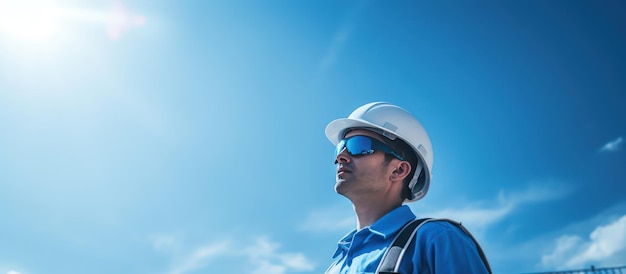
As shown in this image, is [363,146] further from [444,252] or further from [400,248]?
[444,252]

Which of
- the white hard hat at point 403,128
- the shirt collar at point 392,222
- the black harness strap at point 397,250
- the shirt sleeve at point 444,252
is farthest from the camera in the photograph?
the white hard hat at point 403,128

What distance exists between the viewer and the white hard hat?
20.0ft

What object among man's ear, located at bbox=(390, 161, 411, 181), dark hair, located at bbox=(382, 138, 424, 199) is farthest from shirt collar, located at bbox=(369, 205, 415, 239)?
dark hair, located at bbox=(382, 138, 424, 199)

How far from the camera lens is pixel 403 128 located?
6.16 meters

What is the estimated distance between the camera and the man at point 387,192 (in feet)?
13.1

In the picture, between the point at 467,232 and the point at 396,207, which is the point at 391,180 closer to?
the point at 396,207

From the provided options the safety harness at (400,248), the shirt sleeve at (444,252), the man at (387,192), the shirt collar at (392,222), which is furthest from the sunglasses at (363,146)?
the shirt sleeve at (444,252)

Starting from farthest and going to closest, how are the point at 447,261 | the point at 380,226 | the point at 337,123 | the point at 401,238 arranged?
the point at 337,123, the point at 380,226, the point at 401,238, the point at 447,261

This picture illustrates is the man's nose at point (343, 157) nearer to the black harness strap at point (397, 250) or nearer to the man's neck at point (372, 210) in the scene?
the man's neck at point (372, 210)

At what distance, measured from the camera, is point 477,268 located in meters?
3.86

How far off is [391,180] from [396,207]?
325mm

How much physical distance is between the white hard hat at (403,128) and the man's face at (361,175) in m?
0.49

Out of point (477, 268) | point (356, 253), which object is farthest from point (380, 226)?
point (477, 268)

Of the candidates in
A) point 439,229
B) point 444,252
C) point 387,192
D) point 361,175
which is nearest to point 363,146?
point 361,175
